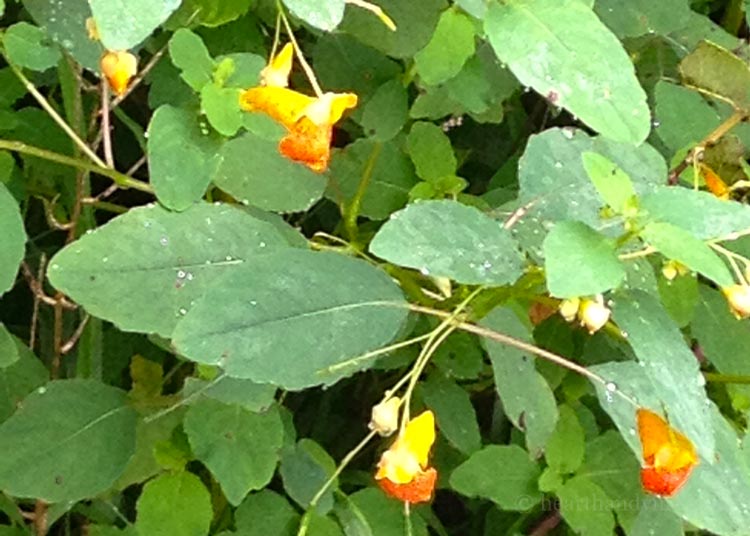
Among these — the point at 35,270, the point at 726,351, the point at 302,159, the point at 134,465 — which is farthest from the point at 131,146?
the point at 726,351

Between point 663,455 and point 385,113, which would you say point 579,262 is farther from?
point 385,113

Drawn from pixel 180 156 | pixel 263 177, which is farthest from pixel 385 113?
pixel 180 156

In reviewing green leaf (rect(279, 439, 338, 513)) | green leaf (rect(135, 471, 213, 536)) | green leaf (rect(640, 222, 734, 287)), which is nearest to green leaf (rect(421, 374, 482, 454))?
green leaf (rect(279, 439, 338, 513))

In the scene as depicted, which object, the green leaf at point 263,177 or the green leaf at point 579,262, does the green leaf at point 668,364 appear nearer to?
the green leaf at point 579,262

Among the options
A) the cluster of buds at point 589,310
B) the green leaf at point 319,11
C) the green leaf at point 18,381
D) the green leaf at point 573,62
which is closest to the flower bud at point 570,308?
the cluster of buds at point 589,310

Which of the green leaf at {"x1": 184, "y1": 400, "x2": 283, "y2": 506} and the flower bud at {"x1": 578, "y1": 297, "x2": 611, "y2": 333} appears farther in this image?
the green leaf at {"x1": 184, "y1": 400, "x2": 283, "y2": 506}

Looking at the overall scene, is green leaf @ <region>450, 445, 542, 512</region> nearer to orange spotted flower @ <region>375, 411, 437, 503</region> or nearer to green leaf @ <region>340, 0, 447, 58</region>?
orange spotted flower @ <region>375, 411, 437, 503</region>
